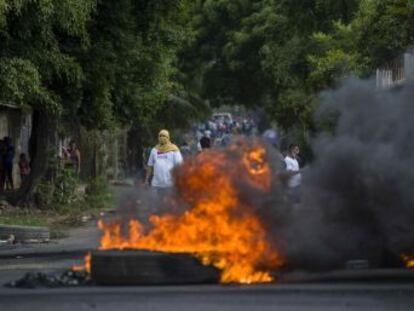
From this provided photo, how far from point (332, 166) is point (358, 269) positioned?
1.14 meters

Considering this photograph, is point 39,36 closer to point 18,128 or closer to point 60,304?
point 60,304

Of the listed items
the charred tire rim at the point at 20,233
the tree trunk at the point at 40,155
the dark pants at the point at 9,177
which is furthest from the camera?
the dark pants at the point at 9,177

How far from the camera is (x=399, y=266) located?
10.8 metres

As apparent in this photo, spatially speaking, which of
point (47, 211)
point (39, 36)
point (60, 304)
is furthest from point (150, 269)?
point (47, 211)

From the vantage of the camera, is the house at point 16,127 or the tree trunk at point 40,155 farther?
the house at point 16,127

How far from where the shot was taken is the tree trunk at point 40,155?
23.8 metres

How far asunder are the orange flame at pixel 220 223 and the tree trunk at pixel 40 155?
44.1 ft

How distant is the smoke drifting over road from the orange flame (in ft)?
1.39

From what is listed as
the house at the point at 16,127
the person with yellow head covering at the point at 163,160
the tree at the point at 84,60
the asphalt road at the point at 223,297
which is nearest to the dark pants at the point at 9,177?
the house at the point at 16,127

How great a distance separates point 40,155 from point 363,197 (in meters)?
14.5

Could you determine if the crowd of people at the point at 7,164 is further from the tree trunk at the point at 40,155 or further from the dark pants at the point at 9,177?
the tree trunk at the point at 40,155

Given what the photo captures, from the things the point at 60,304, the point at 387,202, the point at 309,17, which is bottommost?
the point at 60,304

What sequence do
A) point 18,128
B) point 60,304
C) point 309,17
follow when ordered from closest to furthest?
point 60,304 < point 309,17 < point 18,128

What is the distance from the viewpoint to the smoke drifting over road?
10.5 m
